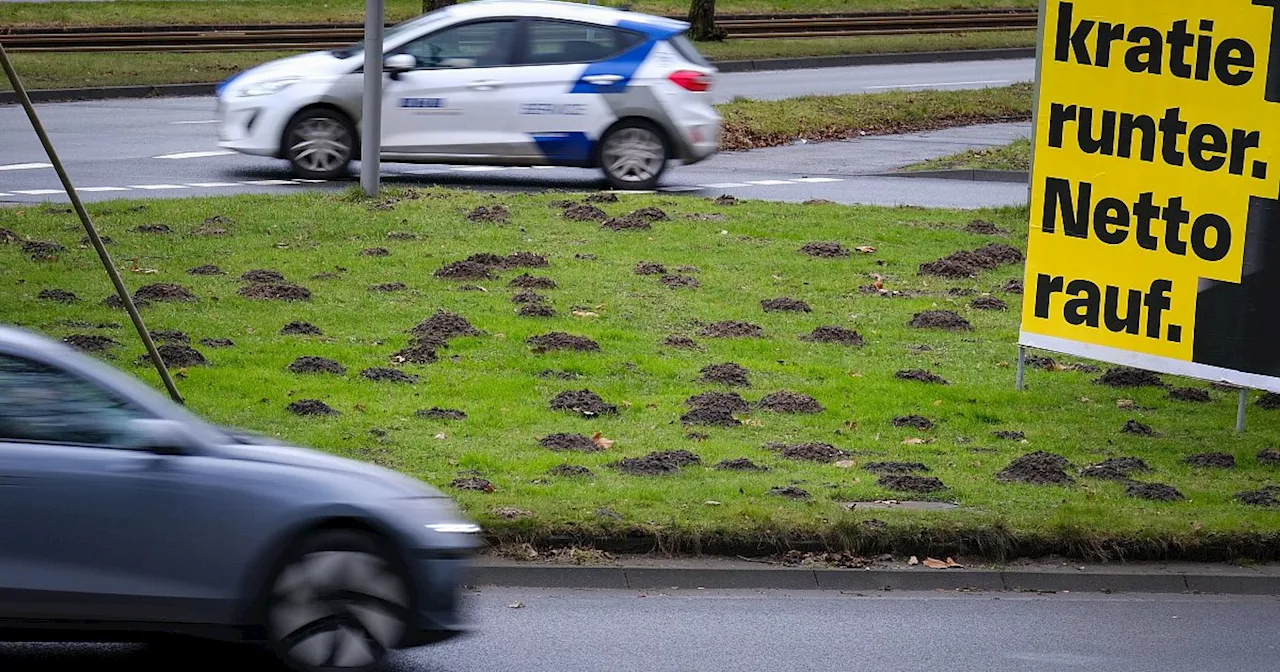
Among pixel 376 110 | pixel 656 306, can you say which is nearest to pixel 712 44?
pixel 376 110

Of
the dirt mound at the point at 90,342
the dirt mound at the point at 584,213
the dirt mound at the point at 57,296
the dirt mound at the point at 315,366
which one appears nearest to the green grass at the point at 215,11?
the dirt mound at the point at 584,213

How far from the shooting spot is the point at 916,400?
442 inches

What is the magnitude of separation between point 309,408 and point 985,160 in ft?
43.8

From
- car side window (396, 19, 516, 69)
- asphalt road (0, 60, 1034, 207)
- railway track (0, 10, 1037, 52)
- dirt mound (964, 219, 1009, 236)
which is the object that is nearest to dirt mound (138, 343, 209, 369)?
asphalt road (0, 60, 1034, 207)

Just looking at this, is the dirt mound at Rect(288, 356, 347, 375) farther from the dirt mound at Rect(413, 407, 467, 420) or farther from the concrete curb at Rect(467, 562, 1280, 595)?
the concrete curb at Rect(467, 562, 1280, 595)

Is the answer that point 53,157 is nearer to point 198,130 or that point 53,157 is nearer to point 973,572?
point 973,572

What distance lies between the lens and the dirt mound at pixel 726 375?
37.6 ft

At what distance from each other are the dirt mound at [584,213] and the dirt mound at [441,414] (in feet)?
18.2

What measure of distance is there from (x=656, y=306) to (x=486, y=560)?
5347mm

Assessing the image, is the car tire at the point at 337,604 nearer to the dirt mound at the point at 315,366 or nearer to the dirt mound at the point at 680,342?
the dirt mound at the point at 315,366

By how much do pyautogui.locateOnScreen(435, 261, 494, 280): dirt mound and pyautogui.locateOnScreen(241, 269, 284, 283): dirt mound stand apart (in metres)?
1.23

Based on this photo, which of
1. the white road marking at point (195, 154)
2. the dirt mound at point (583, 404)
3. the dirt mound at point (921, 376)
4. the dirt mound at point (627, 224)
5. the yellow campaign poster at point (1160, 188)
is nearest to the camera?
the yellow campaign poster at point (1160, 188)

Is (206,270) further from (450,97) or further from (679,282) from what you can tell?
(450,97)

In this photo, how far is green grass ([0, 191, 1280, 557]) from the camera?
8797 millimetres
